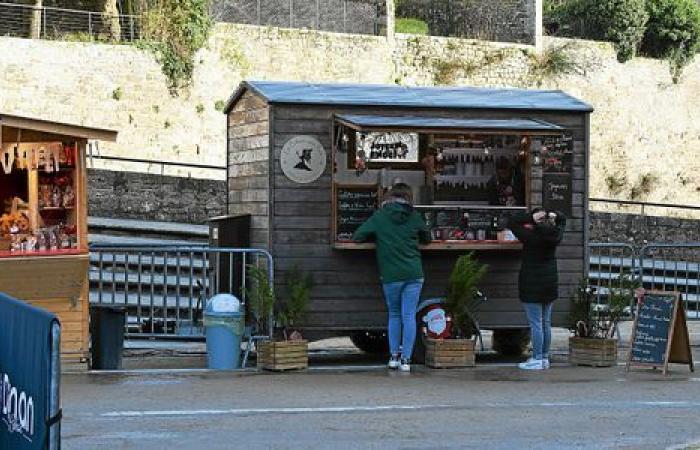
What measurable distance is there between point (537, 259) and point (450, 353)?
1307 mm

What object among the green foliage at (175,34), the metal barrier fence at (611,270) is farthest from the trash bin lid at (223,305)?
the green foliage at (175,34)

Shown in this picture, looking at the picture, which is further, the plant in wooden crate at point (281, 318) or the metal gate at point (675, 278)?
the metal gate at point (675, 278)

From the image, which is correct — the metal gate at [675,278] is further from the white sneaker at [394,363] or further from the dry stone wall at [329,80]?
the dry stone wall at [329,80]

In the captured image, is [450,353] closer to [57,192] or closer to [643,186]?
[57,192]

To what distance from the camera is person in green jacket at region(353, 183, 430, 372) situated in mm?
14250

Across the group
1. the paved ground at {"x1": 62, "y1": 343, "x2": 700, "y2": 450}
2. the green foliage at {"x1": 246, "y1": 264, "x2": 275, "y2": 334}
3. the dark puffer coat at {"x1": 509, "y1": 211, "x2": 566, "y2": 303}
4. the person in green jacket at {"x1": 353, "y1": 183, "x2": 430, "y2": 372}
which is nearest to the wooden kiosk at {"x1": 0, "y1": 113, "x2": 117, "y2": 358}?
the paved ground at {"x1": 62, "y1": 343, "x2": 700, "y2": 450}

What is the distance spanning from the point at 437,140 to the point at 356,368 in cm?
270

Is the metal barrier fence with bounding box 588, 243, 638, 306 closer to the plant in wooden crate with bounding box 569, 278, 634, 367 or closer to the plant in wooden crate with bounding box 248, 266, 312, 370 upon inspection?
the plant in wooden crate with bounding box 569, 278, 634, 367

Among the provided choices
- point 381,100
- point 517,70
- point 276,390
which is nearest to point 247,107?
point 381,100

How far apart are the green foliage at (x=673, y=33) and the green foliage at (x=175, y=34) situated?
16.4 meters

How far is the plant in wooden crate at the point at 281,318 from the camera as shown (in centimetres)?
1405

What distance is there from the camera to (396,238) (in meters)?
14.3

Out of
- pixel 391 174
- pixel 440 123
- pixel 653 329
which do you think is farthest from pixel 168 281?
pixel 653 329

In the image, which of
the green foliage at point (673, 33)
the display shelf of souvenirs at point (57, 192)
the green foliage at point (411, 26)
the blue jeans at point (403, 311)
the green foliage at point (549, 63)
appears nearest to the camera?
the display shelf of souvenirs at point (57, 192)
